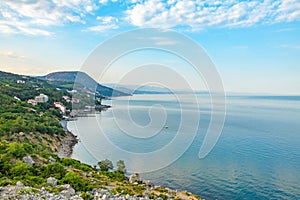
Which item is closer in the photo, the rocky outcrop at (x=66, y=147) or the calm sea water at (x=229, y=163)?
the calm sea water at (x=229, y=163)

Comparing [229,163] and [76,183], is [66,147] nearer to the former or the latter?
[229,163]

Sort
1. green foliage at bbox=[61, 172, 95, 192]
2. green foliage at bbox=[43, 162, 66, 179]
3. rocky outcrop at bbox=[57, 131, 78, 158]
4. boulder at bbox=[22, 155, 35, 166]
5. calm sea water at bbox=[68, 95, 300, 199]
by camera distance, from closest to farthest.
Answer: green foliage at bbox=[61, 172, 95, 192] < green foliage at bbox=[43, 162, 66, 179] < boulder at bbox=[22, 155, 35, 166] < calm sea water at bbox=[68, 95, 300, 199] < rocky outcrop at bbox=[57, 131, 78, 158]

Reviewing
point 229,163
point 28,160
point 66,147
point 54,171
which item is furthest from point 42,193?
point 66,147

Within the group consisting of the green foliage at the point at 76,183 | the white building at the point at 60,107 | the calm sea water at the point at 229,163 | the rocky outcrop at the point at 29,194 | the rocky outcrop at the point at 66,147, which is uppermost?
the white building at the point at 60,107

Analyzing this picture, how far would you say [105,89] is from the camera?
478 feet

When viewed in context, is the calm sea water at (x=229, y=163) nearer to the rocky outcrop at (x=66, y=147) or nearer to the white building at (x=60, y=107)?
the rocky outcrop at (x=66, y=147)

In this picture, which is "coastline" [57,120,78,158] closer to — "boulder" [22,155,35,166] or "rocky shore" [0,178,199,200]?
"boulder" [22,155,35,166]

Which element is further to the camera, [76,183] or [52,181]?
[76,183]

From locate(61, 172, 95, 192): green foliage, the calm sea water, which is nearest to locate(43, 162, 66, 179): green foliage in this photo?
locate(61, 172, 95, 192): green foliage

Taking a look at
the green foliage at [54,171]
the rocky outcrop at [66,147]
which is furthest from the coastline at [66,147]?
the green foliage at [54,171]

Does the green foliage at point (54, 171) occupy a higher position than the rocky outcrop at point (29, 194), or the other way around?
the rocky outcrop at point (29, 194)

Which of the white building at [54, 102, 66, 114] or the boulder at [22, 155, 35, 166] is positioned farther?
the white building at [54, 102, 66, 114]

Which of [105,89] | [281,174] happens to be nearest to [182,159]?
[281,174]

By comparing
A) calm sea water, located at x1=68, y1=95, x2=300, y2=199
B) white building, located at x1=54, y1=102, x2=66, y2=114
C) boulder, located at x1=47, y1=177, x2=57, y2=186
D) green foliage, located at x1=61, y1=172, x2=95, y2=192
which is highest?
white building, located at x1=54, y1=102, x2=66, y2=114
